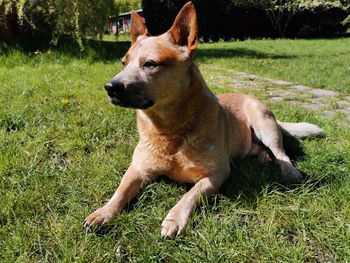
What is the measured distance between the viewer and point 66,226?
2523 mm

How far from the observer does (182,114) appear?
2.97 meters

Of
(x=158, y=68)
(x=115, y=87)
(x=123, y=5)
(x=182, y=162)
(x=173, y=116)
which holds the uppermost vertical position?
(x=123, y=5)

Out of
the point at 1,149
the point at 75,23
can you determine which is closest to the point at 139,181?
the point at 1,149

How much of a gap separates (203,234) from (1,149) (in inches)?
85.8

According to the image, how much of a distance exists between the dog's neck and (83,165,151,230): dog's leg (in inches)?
14.8

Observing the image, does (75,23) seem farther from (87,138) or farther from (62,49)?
(87,138)

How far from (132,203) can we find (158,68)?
100cm

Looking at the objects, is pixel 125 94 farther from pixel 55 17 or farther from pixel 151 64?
pixel 55 17

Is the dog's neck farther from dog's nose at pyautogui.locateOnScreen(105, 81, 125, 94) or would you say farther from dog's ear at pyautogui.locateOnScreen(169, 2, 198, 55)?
dog's nose at pyautogui.locateOnScreen(105, 81, 125, 94)

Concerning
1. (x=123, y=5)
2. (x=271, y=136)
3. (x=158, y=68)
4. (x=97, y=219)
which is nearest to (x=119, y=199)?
(x=97, y=219)

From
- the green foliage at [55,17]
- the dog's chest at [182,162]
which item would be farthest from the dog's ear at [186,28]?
the green foliage at [55,17]

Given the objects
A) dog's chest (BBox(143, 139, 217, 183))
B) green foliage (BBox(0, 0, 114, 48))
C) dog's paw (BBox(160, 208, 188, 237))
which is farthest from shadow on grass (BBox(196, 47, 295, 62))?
dog's paw (BBox(160, 208, 188, 237))

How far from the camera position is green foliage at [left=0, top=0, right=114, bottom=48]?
→ 25.3 feet

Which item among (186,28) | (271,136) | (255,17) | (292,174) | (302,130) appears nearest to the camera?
(186,28)
